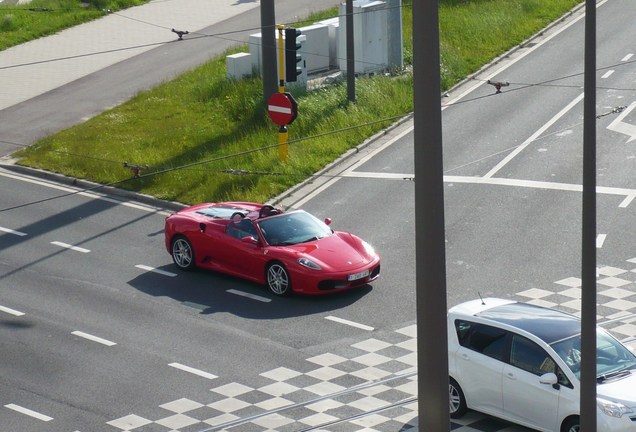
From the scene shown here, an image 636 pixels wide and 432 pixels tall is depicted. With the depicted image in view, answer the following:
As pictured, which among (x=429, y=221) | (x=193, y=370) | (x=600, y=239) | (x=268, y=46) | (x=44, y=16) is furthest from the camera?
(x=44, y=16)

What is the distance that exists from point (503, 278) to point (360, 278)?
2544 mm

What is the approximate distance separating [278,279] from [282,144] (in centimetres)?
765

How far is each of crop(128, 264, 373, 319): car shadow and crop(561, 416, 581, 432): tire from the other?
6474 millimetres

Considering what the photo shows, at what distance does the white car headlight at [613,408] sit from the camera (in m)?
13.2

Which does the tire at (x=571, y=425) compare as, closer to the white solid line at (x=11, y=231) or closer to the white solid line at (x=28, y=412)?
the white solid line at (x=28, y=412)

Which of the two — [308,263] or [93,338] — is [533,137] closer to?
[308,263]

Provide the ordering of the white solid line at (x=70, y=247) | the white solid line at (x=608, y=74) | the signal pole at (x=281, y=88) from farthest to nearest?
the white solid line at (x=608, y=74), the signal pole at (x=281, y=88), the white solid line at (x=70, y=247)

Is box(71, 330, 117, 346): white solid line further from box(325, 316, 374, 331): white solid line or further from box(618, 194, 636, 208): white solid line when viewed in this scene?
box(618, 194, 636, 208): white solid line

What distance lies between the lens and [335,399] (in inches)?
626

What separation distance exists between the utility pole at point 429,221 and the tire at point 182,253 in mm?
14084

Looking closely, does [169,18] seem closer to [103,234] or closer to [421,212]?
[103,234]

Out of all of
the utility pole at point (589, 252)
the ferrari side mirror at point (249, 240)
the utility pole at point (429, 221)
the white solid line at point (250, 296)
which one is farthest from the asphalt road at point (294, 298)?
the utility pole at point (429, 221)

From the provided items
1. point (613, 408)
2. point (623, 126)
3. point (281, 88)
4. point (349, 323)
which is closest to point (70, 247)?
point (281, 88)

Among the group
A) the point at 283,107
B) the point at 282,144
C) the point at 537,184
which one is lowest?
the point at 537,184
